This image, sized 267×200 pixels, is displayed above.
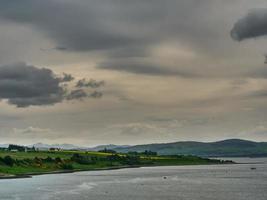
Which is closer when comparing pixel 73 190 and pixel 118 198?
pixel 118 198

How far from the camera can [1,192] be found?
176 m

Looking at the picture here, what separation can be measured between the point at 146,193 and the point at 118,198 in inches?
774

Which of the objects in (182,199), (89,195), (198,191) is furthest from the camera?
(198,191)

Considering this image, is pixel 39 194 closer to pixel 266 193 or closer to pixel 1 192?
pixel 1 192

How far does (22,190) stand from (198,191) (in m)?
60.2

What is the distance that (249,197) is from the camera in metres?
158

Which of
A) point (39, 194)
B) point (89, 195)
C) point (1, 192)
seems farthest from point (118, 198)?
point (1, 192)

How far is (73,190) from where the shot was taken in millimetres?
183375

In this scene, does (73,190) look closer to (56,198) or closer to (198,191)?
(56,198)

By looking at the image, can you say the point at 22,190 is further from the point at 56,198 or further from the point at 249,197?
the point at 249,197

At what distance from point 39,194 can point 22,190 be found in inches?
685

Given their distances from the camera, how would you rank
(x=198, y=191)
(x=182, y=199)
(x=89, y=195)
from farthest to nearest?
(x=198, y=191) → (x=89, y=195) → (x=182, y=199)

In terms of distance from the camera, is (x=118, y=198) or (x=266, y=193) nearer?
(x=118, y=198)

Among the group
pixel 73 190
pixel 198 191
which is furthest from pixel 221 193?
pixel 73 190
